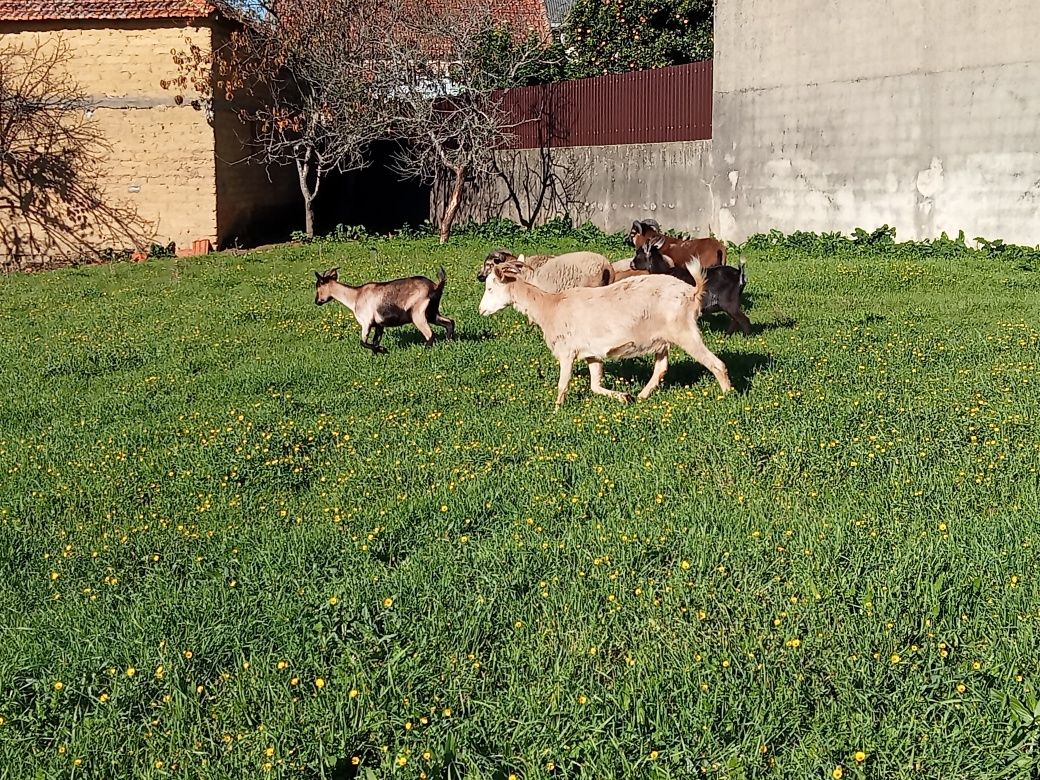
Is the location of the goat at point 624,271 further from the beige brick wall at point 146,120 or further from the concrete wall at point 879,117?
the beige brick wall at point 146,120

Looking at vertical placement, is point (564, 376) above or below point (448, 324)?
below

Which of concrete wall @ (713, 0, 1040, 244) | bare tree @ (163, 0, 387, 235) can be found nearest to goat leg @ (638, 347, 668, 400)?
concrete wall @ (713, 0, 1040, 244)

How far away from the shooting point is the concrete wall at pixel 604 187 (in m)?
19.8

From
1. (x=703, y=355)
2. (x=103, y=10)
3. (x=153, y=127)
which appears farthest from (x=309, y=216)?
(x=703, y=355)

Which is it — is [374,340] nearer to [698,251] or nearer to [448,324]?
[448,324]

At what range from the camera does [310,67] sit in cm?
2280

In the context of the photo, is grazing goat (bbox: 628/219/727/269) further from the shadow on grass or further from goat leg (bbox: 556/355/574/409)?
goat leg (bbox: 556/355/574/409)

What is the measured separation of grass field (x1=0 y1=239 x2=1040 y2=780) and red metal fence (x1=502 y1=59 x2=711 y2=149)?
1139 cm

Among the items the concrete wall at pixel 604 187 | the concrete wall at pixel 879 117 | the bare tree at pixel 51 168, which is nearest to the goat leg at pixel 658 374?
the concrete wall at pixel 879 117

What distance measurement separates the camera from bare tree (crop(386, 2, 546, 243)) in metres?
22.1

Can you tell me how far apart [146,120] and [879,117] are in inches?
588

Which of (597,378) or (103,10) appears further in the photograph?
(103,10)

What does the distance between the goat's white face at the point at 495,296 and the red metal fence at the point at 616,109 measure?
1193 centimetres

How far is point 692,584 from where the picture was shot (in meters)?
4.78
